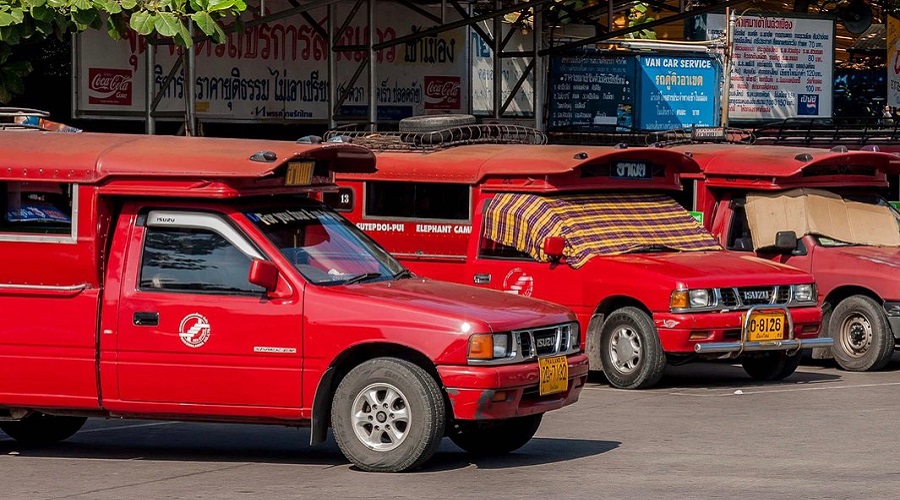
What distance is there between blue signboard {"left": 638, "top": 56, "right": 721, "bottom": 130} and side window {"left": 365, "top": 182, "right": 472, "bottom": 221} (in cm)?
1235

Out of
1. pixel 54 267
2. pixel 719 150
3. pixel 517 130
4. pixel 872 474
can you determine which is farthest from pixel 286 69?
pixel 872 474

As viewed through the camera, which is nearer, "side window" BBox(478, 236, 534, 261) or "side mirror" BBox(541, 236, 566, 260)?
"side mirror" BBox(541, 236, 566, 260)

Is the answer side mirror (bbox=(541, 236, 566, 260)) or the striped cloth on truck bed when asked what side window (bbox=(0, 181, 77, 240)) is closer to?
side mirror (bbox=(541, 236, 566, 260))

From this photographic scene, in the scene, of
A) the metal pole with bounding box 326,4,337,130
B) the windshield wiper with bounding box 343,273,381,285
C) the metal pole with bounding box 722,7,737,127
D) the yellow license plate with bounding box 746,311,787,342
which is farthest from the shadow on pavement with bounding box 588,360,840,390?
the metal pole with bounding box 722,7,737,127

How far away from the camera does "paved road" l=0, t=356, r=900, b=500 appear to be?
8656 mm

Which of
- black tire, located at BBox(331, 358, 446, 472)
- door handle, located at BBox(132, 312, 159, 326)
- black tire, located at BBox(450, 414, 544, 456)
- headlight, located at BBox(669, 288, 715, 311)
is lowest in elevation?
Answer: black tire, located at BBox(450, 414, 544, 456)

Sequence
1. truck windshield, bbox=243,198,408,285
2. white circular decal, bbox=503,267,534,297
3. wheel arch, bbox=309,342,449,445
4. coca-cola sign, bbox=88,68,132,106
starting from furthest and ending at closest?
coca-cola sign, bbox=88,68,132,106 < white circular decal, bbox=503,267,534,297 < truck windshield, bbox=243,198,408,285 < wheel arch, bbox=309,342,449,445

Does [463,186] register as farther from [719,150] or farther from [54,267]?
[54,267]

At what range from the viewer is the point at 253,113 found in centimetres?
2273

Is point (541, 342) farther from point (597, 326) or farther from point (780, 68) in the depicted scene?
point (780, 68)

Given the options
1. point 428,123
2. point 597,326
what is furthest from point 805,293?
point 428,123

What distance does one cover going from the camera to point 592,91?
26.5m

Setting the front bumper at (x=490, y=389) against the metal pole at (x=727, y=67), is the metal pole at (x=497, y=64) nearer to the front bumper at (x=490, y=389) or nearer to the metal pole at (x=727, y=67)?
the metal pole at (x=727, y=67)

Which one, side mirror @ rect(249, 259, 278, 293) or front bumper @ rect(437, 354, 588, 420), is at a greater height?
side mirror @ rect(249, 259, 278, 293)
